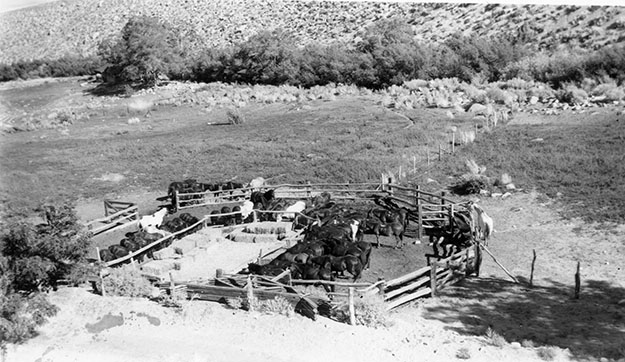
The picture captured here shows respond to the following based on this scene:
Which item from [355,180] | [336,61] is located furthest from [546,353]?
[336,61]

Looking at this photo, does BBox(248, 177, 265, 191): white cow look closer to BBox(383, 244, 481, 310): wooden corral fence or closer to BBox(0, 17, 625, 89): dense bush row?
BBox(383, 244, 481, 310): wooden corral fence

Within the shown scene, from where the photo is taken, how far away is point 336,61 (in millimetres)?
44531

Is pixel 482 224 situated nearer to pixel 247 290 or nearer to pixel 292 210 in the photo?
pixel 292 210

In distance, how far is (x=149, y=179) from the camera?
2648 cm

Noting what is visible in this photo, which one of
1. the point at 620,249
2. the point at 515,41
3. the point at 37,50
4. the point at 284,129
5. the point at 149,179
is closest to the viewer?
the point at 620,249

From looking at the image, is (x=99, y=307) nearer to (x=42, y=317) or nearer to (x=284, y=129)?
(x=42, y=317)

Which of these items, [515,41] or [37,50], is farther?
[37,50]

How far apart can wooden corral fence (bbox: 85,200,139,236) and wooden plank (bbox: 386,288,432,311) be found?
Answer: 9.68 m

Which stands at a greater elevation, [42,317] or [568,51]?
[568,51]

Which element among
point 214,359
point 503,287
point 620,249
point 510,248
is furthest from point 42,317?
point 620,249

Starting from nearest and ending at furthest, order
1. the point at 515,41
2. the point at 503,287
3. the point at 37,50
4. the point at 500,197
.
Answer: the point at 503,287
the point at 500,197
the point at 515,41
the point at 37,50

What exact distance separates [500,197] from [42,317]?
14.0 meters

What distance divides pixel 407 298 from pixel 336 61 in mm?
33055

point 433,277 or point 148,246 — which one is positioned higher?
point 148,246
